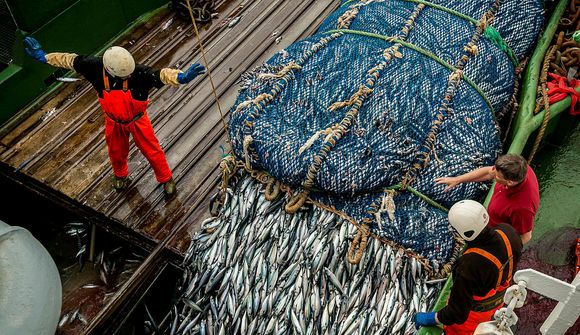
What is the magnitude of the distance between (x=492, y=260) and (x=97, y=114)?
5.70m

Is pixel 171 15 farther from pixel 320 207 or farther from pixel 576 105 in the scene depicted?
pixel 576 105

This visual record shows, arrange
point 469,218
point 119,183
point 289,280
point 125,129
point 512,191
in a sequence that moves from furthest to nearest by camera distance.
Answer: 1. point 119,183
2. point 125,129
3. point 289,280
4. point 512,191
5. point 469,218

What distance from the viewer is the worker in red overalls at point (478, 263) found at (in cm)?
459

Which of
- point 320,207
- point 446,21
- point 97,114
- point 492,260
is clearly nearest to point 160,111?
point 97,114

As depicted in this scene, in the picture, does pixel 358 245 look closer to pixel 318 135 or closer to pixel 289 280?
pixel 289 280

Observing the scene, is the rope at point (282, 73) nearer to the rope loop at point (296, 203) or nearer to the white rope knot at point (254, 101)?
the white rope knot at point (254, 101)

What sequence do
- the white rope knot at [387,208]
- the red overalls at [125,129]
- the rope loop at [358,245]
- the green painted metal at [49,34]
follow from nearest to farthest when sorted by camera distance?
the rope loop at [358,245] → the white rope knot at [387,208] → the red overalls at [125,129] → the green painted metal at [49,34]

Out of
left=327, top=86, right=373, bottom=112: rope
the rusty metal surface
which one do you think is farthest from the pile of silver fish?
left=327, top=86, right=373, bottom=112: rope

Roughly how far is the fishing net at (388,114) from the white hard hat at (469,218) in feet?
4.19

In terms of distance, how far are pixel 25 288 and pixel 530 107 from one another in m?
5.43

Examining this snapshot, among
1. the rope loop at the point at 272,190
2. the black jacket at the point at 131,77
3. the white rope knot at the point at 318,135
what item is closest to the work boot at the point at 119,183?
the black jacket at the point at 131,77

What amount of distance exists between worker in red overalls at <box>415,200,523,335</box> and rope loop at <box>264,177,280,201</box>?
2.13 metres

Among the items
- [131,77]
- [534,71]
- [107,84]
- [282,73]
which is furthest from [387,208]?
[107,84]

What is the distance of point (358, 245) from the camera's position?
236 inches
